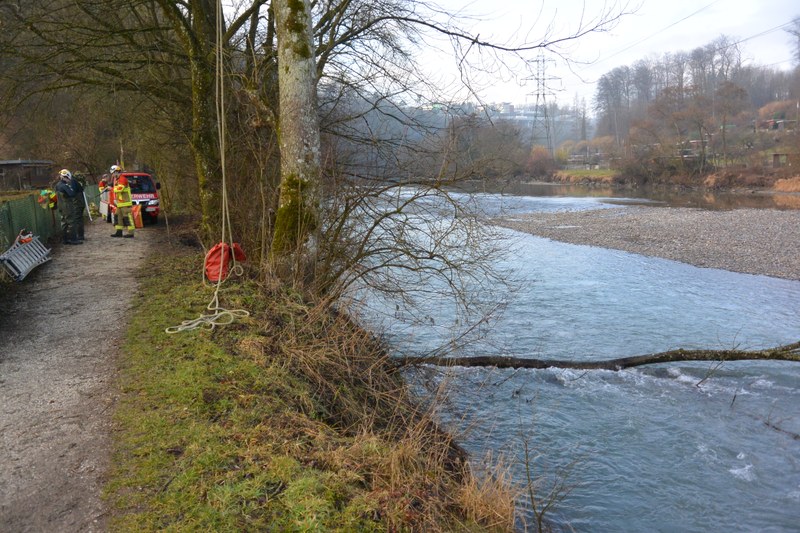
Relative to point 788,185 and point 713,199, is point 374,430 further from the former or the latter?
point 788,185

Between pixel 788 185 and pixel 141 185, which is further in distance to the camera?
pixel 788 185

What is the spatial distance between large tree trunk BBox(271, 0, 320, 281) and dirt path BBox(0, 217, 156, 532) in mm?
2523

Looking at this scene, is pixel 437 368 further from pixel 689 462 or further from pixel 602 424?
pixel 689 462

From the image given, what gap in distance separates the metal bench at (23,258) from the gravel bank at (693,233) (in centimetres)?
1506

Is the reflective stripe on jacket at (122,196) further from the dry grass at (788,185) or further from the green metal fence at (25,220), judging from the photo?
the dry grass at (788,185)

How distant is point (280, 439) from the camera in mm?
5289

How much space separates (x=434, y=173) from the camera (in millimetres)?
8914

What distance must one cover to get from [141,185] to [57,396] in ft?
59.2

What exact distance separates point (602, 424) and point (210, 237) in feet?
27.1

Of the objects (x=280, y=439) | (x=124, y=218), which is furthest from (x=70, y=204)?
(x=280, y=439)

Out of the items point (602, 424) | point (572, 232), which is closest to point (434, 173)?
point (602, 424)

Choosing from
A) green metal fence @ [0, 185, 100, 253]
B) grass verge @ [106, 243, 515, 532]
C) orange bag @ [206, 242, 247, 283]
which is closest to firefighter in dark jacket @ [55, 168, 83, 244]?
green metal fence @ [0, 185, 100, 253]

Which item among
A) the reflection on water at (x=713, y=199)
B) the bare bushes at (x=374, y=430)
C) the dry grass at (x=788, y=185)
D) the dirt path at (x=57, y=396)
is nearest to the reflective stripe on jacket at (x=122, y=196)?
the dirt path at (x=57, y=396)

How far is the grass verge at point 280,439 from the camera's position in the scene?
4.31 meters
